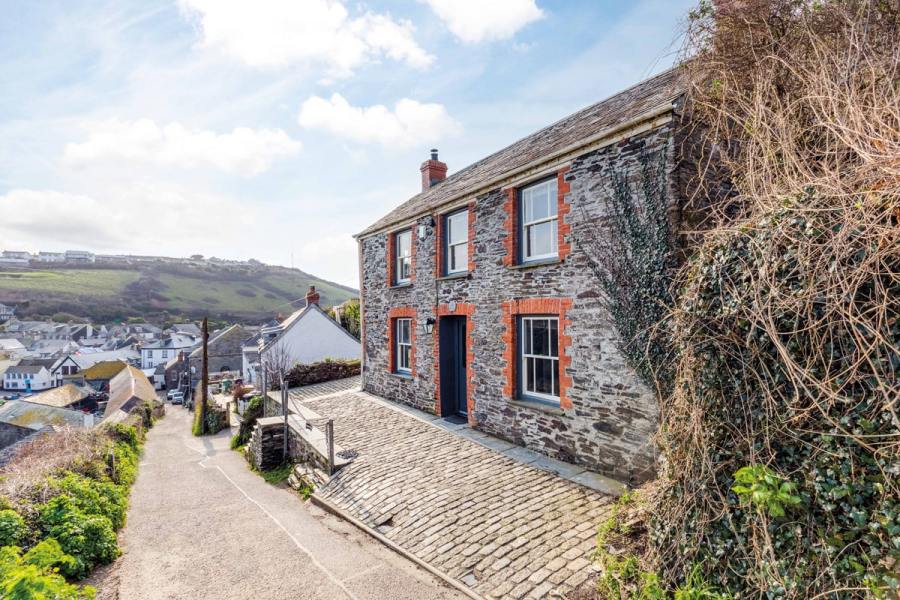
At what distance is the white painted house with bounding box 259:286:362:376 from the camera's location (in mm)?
24453

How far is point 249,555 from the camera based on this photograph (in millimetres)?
6906

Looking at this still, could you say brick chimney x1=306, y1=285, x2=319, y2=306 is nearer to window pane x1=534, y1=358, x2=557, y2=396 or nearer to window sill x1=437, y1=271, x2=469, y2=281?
window sill x1=437, y1=271, x2=469, y2=281

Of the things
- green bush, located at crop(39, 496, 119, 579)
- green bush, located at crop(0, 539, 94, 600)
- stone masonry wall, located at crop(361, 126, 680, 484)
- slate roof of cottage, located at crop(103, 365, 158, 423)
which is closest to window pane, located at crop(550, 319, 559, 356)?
stone masonry wall, located at crop(361, 126, 680, 484)

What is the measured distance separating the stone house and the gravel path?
372cm

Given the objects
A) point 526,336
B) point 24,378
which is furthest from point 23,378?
point 526,336

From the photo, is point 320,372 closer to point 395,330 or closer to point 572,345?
point 395,330

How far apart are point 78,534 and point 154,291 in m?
133

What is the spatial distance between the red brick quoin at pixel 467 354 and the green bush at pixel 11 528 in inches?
319

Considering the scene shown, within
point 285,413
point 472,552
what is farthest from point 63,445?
point 472,552

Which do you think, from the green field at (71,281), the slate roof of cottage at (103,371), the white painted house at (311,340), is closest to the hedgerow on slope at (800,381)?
the white painted house at (311,340)

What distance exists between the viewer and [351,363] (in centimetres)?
1925

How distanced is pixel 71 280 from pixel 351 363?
143388mm

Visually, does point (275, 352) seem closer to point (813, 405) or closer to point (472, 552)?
point (472, 552)

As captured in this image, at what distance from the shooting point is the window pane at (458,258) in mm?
11203
